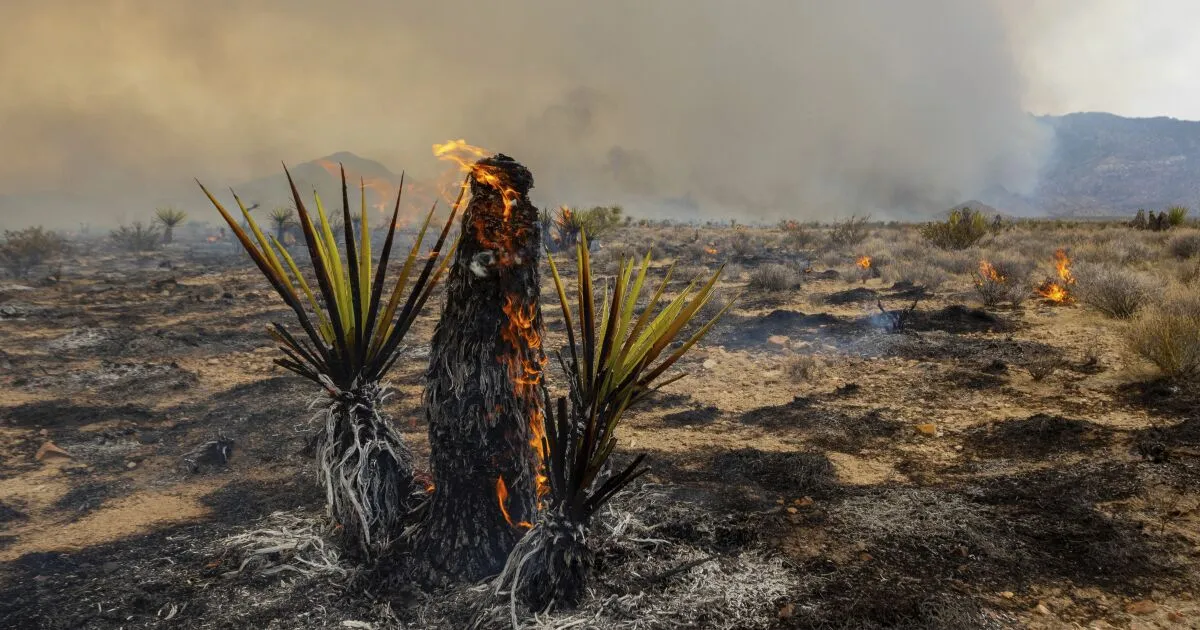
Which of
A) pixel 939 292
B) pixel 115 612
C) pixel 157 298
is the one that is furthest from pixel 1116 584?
pixel 157 298

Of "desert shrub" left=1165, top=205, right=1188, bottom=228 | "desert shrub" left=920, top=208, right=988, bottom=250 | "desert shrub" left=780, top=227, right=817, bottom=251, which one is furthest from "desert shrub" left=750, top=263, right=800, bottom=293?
"desert shrub" left=1165, top=205, right=1188, bottom=228

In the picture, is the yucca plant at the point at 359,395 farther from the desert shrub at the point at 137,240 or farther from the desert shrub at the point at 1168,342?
the desert shrub at the point at 137,240

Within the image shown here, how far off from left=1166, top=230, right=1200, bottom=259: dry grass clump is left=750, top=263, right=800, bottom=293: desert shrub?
11.1m

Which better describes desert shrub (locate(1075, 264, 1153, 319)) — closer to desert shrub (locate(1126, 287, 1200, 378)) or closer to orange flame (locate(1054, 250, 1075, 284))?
orange flame (locate(1054, 250, 1075, 284))

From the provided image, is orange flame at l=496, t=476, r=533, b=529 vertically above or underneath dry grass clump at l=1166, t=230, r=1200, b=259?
underneath

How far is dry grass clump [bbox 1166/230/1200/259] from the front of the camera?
1577cm

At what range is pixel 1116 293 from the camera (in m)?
9.72

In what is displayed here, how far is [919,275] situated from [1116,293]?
563cm

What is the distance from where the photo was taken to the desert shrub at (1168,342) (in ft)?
21.1

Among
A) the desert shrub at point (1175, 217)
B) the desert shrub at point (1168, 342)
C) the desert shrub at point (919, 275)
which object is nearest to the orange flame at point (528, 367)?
the desert shrub at point (1168, 342)

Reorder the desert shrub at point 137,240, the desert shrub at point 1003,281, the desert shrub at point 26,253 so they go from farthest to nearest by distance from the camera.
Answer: the desert shrub at point 137,240
the desert shrub at point 26,253
the desert shrub at point 1003,281

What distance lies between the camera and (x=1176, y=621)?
10.1 feet

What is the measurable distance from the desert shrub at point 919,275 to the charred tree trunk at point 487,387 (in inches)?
560

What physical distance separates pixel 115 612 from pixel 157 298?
1656 centimetres
